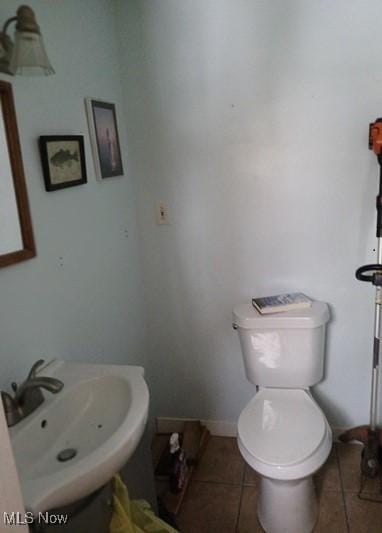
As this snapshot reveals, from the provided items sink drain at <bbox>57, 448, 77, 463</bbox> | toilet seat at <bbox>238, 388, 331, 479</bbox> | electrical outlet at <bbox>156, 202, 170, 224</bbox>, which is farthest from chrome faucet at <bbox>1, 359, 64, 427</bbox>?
electrical outlet at <bbox>156, 202, 170, 224</bbox>

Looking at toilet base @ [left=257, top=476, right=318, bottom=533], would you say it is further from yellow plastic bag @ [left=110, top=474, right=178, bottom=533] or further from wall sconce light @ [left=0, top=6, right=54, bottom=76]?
wall sconce light @ [left=0, top=6, right=54, bottom=76]

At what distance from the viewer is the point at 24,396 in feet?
3.38

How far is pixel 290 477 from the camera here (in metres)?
1.35

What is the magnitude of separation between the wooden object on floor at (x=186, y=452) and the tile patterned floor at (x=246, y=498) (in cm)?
3

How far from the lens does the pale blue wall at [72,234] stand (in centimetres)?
115

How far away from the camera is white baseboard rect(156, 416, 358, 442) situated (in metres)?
2.12

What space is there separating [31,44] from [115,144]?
2.32 feet

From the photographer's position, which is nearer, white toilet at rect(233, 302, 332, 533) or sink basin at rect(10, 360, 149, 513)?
sink basin at rect(10, 360, 149, 513)

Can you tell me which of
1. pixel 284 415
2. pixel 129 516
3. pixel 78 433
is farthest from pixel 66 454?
pixel 284 415

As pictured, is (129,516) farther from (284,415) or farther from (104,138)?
(104,138)

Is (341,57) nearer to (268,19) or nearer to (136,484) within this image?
(268,19)

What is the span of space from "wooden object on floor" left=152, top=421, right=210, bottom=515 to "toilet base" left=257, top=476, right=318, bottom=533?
0.38m

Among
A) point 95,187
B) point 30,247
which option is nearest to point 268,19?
point 95,187

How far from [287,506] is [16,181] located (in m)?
1.46
